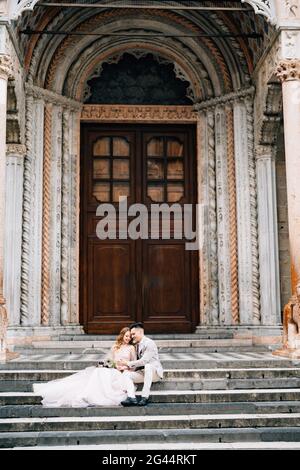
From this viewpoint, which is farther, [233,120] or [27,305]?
[233,120]

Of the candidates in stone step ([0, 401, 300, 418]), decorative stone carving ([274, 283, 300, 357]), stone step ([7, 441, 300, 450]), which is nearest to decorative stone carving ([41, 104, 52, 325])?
decorative stone carving ([274, 283, 300, 357])

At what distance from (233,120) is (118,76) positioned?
101 inches

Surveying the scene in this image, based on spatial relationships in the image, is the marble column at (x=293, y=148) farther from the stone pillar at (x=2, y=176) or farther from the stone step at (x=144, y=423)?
the stone pillar at (x=2, y=176)

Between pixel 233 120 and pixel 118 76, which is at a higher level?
pixel 118 76

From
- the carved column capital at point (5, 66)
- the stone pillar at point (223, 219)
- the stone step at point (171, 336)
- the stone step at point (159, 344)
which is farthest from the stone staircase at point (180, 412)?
the carved column capital at point (5, 66)

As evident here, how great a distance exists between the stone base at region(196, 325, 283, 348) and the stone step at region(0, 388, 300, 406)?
3643 mm

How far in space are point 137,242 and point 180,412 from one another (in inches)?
234

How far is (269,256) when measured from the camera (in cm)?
1152

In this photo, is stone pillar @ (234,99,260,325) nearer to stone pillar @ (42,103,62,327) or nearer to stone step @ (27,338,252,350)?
stone step @ (27,338,252,350)

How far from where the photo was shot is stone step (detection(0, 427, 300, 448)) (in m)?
6.06
